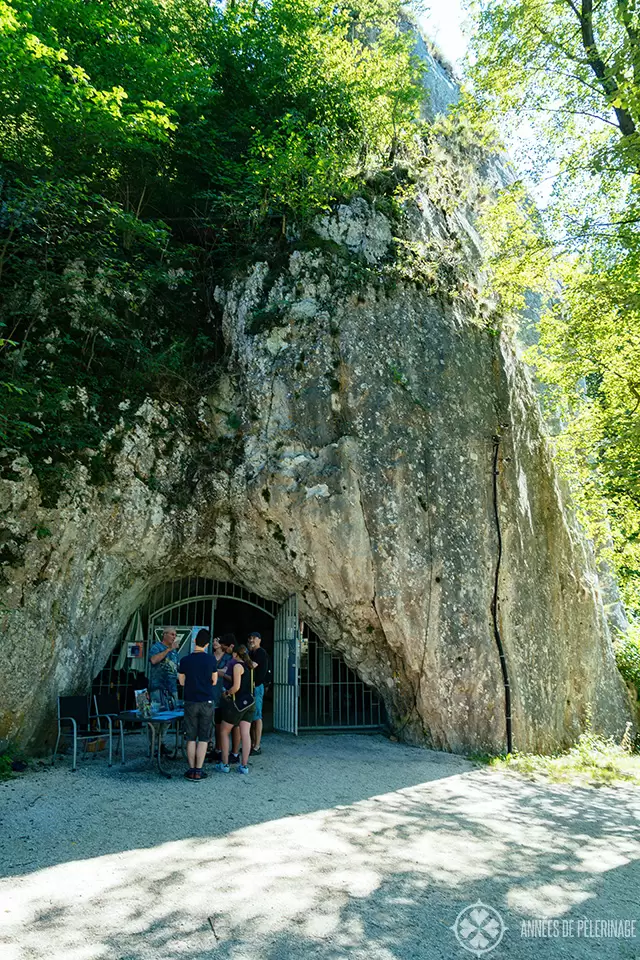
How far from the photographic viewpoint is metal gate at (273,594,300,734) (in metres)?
9.86

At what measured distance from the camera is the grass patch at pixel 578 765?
8.41 m

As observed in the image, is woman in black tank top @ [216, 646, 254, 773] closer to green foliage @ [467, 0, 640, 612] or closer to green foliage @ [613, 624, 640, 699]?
green foliage @ [467, 0, 640, 612]

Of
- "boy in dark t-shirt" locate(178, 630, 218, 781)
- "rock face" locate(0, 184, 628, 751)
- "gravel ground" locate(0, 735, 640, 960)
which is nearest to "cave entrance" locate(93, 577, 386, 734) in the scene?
"rock face" locate(0, 184, 628, 751)

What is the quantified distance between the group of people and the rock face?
120 cm

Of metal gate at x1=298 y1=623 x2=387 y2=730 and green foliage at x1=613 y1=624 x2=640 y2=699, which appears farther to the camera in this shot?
green foliage at x1=613 y1=624 x2=640 y2=699

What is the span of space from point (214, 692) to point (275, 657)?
332 cm

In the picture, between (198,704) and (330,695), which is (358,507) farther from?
(330,695)

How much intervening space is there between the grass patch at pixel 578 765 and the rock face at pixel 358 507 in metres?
0.35

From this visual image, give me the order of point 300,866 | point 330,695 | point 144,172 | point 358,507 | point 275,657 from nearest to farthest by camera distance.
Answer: point 300,866, point 358,507, point 275,657, point 144,172, point 330,695

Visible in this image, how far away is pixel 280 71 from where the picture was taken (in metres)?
12.8

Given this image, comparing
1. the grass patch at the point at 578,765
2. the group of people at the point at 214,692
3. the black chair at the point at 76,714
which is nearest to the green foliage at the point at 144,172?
the black chair at the point at 76,714

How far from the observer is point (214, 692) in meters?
7.64

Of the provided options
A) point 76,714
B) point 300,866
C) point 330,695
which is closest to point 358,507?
point 330,695

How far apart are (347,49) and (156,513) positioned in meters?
11.5
